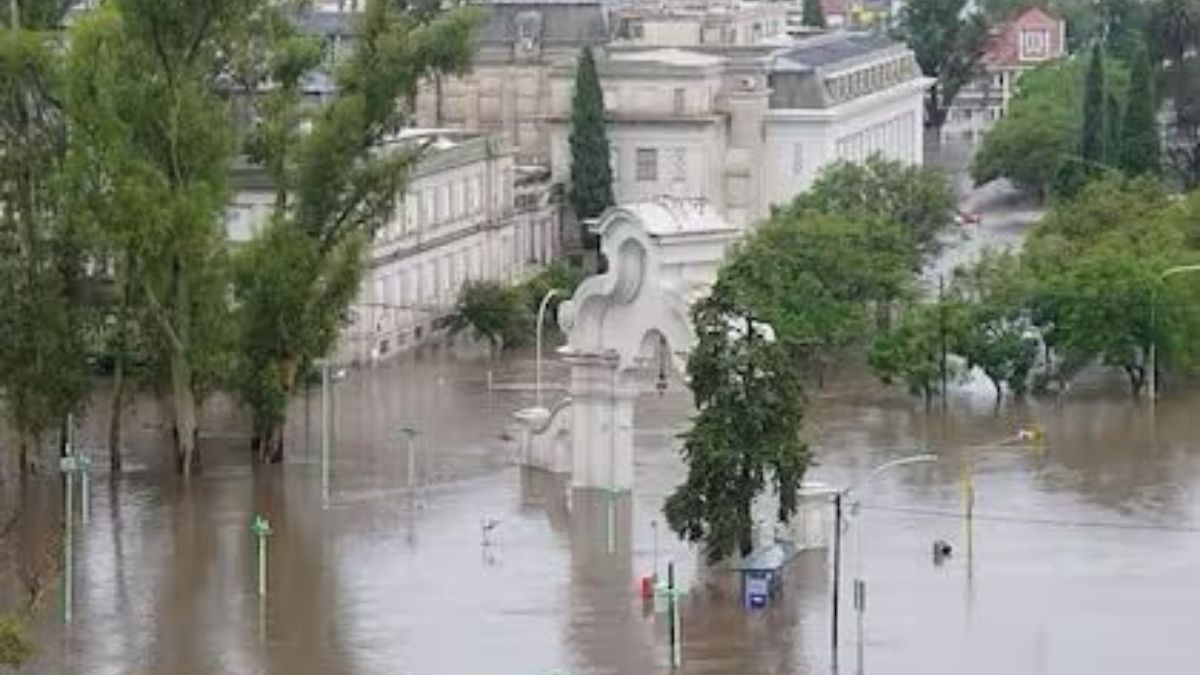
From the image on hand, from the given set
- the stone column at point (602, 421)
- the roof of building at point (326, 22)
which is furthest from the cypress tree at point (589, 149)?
the stone column at point (602, 421)

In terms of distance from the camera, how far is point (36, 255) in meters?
46.3

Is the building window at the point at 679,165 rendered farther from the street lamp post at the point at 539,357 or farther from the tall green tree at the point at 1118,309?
the tall green tree at the point at 1118,309

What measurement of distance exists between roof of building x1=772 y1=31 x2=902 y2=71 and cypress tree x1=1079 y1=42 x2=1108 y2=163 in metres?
5.63

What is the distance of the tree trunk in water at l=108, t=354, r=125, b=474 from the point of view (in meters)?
46.6

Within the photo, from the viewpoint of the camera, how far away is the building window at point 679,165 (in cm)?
6981

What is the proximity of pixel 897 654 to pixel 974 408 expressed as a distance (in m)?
18.8

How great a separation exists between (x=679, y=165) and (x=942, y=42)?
27.9 metres

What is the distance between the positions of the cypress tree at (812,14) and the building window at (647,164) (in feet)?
89.7

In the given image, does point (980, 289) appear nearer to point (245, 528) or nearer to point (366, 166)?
point (366, 166)

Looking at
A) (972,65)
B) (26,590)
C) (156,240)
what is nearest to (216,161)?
(156,240)

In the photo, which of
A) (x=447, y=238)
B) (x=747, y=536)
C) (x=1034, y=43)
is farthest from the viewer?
(x=1034, y=43)

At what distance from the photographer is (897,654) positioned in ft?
112

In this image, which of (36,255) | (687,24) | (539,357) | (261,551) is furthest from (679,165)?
(261,551)

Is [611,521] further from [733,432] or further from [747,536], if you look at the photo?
[733,432]
